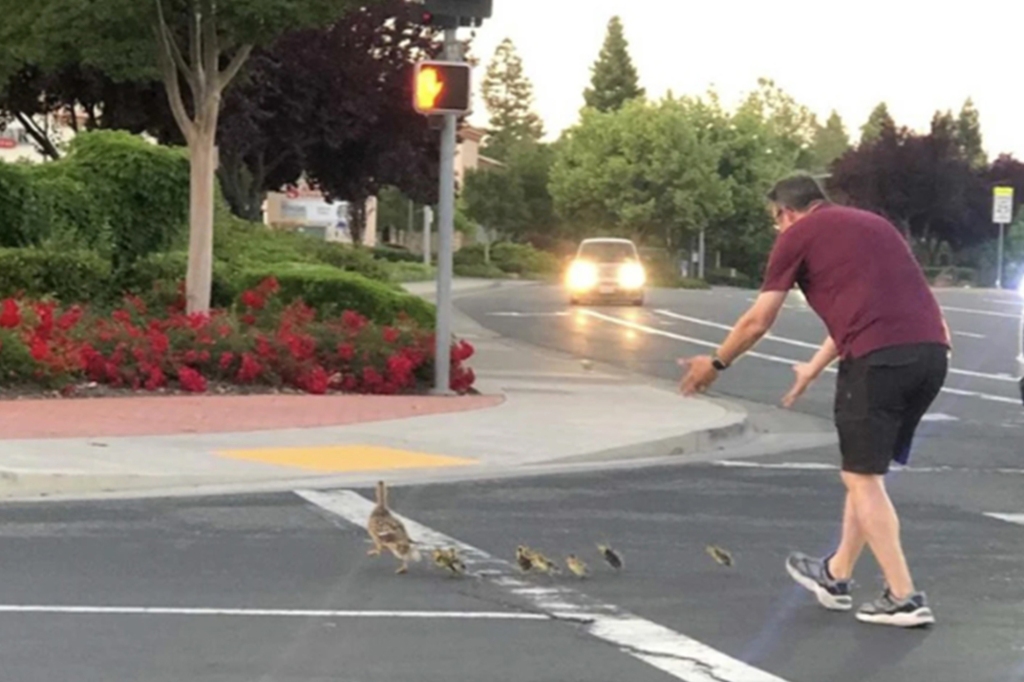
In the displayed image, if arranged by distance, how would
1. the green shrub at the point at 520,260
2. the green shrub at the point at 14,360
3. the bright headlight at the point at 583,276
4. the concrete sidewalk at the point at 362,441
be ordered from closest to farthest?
1. the concrete sidewalk at the point at 362,441
2. the green shrub at the point at 14,360
3. the bright headlight at the point at 583,276
4. the green shrub at the point at 520,260

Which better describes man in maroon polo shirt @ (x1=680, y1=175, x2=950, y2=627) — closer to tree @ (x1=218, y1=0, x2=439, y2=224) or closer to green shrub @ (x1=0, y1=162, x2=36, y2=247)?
green shrub @ (x1=0, y1=162, x2=36, y2=247)

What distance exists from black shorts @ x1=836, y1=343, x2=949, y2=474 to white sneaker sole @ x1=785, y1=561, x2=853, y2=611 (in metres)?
0.70

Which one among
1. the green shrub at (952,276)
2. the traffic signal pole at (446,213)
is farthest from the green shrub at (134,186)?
the green shrub at (952,276)

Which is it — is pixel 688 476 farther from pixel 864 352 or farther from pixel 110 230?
pixel 110 230

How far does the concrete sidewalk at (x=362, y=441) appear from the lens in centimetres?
1178

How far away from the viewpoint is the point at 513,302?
4172 centimetres

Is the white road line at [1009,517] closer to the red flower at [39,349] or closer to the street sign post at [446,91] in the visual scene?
the street sign post at [446,91]

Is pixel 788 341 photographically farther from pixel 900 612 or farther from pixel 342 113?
pixel 900 612

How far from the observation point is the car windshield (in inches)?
1624

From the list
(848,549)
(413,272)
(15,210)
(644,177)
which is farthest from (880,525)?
(644,177)

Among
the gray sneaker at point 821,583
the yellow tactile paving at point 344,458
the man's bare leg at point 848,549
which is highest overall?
the man's bare leg at point 848,549

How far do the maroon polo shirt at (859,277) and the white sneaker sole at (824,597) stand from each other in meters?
1.13

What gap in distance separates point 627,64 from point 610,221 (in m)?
39.8

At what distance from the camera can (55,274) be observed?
872 inches
